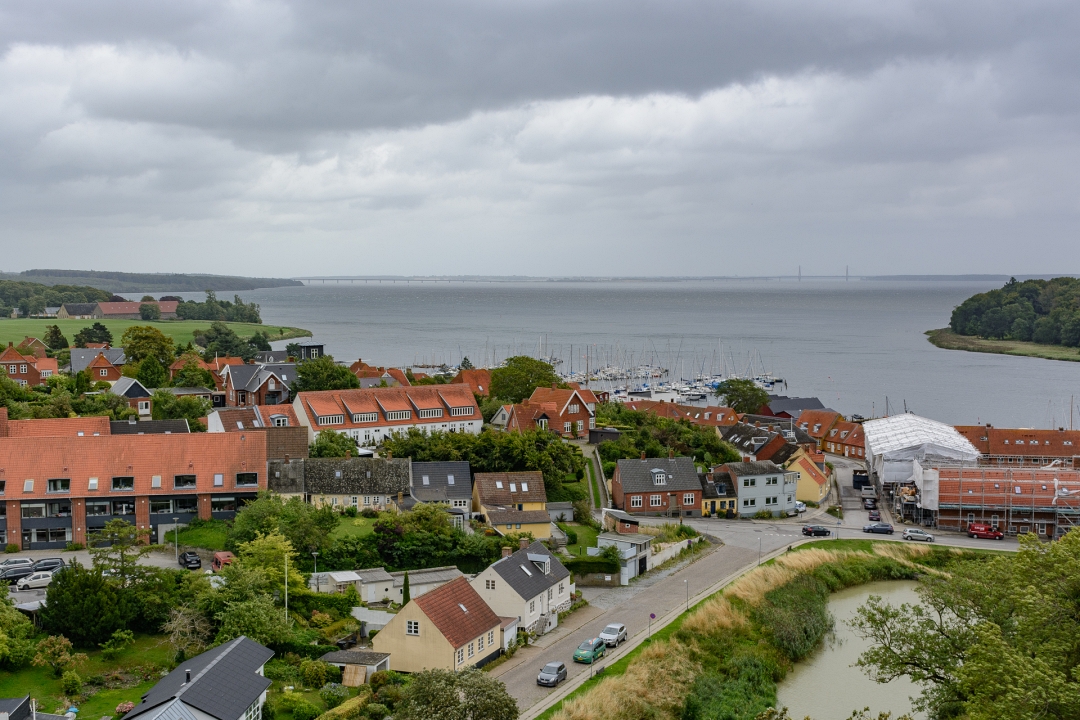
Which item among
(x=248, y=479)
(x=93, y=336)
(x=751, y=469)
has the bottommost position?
(x=751, y=469)

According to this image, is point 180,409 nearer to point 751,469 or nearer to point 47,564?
point 47,564

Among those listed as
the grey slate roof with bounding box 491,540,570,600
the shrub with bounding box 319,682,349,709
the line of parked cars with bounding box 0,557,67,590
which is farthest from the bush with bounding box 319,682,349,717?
the line of parked cars with bounding box 0,557,67,590

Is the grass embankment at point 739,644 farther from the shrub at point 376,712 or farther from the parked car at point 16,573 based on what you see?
the parked car at point 16,573

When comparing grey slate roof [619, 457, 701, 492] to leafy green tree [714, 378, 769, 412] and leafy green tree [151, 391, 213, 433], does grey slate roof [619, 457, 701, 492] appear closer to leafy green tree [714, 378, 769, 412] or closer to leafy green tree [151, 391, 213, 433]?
leafy green tree [151, 391, 213, 433]

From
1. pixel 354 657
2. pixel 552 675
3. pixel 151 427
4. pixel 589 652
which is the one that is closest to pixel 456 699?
pixel 552 675

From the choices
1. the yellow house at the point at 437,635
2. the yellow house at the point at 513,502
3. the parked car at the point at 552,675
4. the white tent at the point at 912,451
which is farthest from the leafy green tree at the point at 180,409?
the white tent at the point at 912,451
